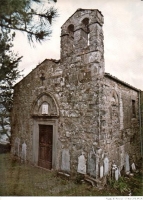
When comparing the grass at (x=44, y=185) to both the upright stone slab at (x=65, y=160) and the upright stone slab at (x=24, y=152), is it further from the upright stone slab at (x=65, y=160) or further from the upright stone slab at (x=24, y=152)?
the upright stone slab at (x=24, y=152)

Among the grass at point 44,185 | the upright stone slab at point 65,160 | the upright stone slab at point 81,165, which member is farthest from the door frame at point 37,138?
the upright stone slab at point 81,165

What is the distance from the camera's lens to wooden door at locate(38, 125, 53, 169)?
8.52 feet

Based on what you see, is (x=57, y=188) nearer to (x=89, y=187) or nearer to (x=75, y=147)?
(x=89, y=187)

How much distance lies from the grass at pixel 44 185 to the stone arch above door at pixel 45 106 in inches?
32.9

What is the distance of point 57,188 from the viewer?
6.47ft

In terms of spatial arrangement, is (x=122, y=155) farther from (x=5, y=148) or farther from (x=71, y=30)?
(x=71, y=30)

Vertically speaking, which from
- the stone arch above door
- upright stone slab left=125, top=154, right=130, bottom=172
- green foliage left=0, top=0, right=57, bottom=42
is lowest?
upright stone slab left=125, top=154, right=130, bottom=172

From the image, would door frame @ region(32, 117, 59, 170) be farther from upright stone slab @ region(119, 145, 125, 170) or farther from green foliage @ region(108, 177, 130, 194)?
upright stone slab @ region(119, 145, 125, 170)

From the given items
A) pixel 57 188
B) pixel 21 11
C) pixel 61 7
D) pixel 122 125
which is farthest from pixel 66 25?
pixel 57 188

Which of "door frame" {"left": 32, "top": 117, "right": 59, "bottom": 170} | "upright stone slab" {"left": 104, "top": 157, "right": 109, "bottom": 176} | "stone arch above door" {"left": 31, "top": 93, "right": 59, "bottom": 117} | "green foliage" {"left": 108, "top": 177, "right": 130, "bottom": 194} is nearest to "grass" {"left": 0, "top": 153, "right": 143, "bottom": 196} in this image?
"green foliage" {"left": 108, "top": 177, "right": 130, "bottom": 194}

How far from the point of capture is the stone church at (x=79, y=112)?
2279 mm

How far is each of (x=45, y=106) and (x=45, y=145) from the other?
64 cm

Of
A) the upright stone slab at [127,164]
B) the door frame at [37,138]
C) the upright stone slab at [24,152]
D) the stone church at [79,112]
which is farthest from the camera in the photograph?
the upright stone slab at [24,152]

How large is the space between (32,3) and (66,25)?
0.72 metres
